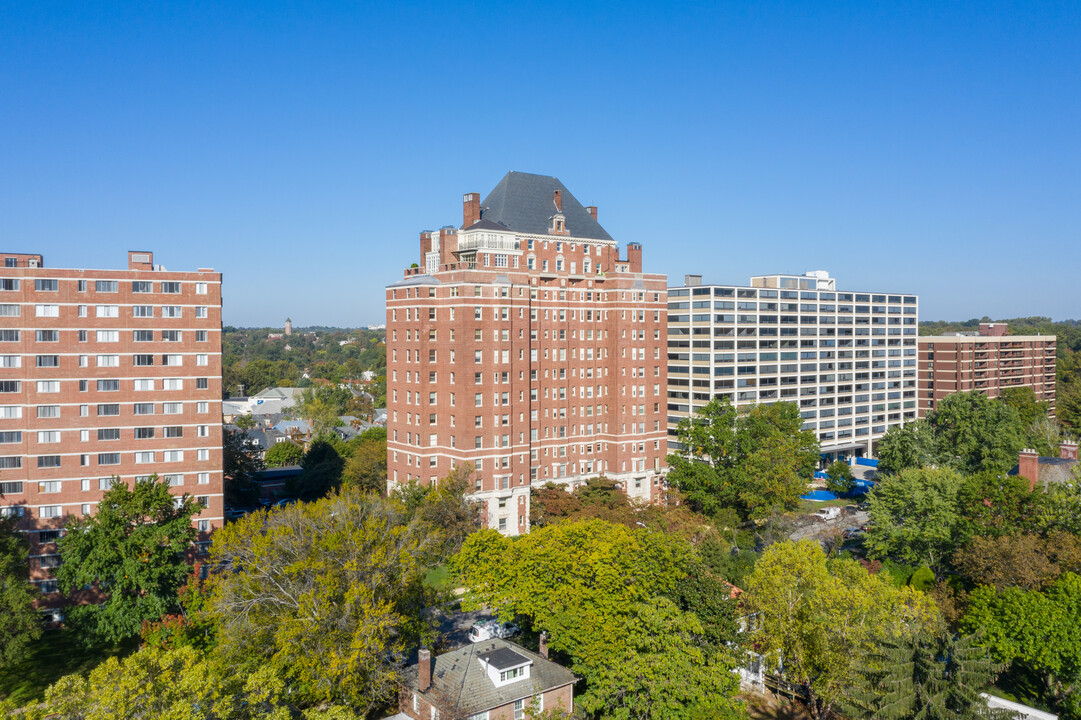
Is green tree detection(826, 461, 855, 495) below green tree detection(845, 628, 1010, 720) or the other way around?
below

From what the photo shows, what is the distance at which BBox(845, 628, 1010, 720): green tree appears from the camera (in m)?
33.2

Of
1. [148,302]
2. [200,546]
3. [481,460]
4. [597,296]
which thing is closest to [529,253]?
[597,296]

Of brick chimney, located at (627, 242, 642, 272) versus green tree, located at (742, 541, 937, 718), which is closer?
green tree, located at (742, 541, 937, 718)

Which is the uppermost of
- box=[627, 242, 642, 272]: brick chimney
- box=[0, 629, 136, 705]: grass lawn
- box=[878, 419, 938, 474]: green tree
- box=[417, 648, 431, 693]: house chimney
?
box=[627, 242, 642, 272]: brick chimney

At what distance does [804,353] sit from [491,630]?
274ft

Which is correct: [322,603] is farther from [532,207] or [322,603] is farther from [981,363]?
[981,363]

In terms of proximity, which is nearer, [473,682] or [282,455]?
[473,682]

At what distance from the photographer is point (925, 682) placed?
33.9m

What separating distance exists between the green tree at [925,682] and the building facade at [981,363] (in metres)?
121

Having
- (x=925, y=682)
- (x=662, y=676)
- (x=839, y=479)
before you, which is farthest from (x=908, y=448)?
(x=662, y=676)

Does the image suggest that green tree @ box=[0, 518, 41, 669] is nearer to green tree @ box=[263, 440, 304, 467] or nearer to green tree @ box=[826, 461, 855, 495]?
green tree @ box=[263, 440, 304, 467]

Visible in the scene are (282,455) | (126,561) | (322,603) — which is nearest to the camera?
(322,603)

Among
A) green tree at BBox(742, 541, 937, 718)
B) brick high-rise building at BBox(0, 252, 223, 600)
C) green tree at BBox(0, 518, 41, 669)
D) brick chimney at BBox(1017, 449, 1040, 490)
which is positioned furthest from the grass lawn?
brick chimney at BBox(1017, 449, 1040, 490)

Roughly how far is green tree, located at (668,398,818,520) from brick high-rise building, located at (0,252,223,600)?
51.5 meters
